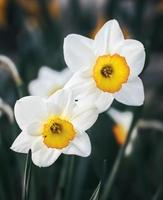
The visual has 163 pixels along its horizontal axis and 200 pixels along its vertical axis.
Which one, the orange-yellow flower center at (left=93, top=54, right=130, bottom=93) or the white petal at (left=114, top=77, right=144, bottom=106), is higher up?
the orange-yellow flower center at (left=93, top=54, right=130, bottom=93)

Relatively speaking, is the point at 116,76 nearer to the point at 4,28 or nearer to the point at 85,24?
the point at 85,24

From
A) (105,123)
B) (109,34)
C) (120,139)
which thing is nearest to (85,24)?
(105,123)

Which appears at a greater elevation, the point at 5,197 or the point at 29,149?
the point at 29,149

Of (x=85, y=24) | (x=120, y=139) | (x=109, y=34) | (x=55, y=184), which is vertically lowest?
(x=85, y=24)

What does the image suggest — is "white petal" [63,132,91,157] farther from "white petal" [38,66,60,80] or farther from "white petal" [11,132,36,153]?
"white petal" [38,66,60,80]

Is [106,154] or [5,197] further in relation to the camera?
[106,154]

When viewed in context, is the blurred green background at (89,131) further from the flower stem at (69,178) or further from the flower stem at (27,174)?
the flower stem at (27,174)

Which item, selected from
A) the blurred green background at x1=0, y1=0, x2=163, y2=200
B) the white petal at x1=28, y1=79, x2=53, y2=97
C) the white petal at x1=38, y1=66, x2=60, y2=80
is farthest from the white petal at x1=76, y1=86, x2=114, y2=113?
the white petal at x1=38, y1=66, x2=60, y2=80
